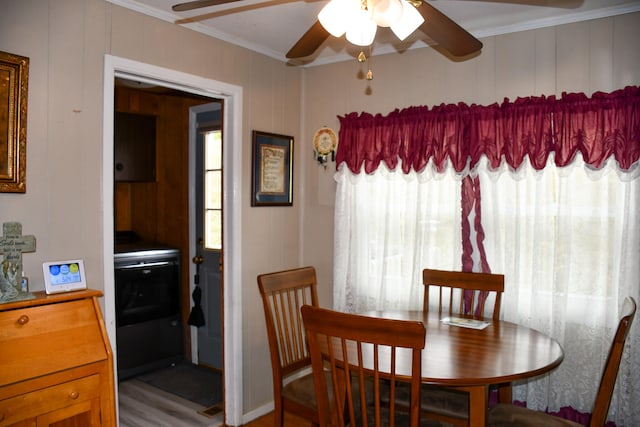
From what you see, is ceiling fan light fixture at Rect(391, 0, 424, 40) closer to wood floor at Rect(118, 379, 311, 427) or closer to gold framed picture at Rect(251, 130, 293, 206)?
gold framed picture at Rect(251, 130, 293, 206)

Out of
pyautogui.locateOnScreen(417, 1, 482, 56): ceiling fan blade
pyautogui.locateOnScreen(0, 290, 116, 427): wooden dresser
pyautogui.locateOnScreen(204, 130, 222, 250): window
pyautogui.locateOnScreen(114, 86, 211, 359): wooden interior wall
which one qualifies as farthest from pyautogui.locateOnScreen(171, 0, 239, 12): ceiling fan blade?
pyautogui.locateOnScreen(114, 86, 211, 359): wooden interior wall

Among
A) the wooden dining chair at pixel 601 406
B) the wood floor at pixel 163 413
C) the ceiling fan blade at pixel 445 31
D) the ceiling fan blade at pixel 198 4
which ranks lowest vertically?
the wood floor at pixel 163 413

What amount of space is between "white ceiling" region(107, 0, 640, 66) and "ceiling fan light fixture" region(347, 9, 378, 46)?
69 centimetres

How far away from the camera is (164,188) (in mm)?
4402

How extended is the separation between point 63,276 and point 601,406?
2.20 metres

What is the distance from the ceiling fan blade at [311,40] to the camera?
1991mm

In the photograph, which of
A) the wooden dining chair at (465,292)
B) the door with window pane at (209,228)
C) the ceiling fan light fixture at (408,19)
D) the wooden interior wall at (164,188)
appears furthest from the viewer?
the wooden interior wall at (164,188)

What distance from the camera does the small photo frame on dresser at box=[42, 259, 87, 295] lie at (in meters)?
2.09

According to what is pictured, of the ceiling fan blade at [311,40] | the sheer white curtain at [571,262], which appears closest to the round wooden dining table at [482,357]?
the sheer white curtain at [571,262]

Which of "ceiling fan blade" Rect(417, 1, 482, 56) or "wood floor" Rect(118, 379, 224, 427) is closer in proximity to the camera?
"ceiling fan blade" Rect(417, 1, 482, 56)

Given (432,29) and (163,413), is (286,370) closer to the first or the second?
(163,413)

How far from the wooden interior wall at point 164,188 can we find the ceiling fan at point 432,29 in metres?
2.31

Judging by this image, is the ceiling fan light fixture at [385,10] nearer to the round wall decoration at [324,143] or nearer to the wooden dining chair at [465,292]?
the wooden dining chair at [465,292]

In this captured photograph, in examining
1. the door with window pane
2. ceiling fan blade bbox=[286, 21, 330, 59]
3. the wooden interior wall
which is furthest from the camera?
the wooden interior wall
